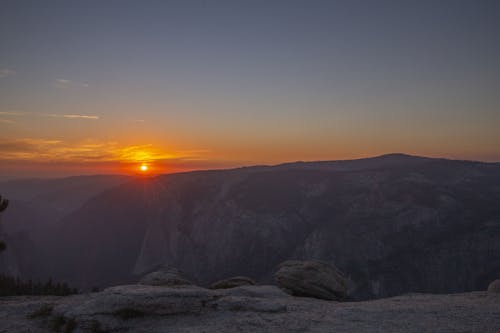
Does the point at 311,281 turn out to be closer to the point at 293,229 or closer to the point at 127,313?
the point at 127,313

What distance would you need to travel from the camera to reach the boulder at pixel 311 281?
25.7 metres

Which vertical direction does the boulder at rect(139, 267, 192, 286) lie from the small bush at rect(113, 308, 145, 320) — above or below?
below

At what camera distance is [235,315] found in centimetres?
1802

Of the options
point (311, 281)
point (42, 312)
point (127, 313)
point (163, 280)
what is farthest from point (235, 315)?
point (163, 280)

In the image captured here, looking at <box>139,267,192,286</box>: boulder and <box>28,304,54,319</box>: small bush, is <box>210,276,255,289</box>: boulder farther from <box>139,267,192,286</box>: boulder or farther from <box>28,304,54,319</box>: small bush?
<box>28,304,54,319</box>: small bush

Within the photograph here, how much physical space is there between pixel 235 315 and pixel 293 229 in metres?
80.3

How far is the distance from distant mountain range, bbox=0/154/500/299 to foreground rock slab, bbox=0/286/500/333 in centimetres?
5602

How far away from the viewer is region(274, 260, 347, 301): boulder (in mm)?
25703

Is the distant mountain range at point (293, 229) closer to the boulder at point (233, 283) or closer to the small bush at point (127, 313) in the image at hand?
the boulder at point (233, 283)

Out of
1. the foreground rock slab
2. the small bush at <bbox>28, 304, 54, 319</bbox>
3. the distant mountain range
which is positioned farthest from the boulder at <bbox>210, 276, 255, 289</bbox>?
the distant mountain range

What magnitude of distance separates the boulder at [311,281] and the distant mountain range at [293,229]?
4792 centimetres

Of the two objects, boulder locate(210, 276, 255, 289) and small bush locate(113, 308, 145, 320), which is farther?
boulder locate(210, 276, 255, 289)

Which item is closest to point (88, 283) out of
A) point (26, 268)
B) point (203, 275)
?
point (26, 268)

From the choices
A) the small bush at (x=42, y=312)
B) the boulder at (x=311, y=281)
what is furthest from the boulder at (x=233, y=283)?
the small bush at (x=42, y=312)
